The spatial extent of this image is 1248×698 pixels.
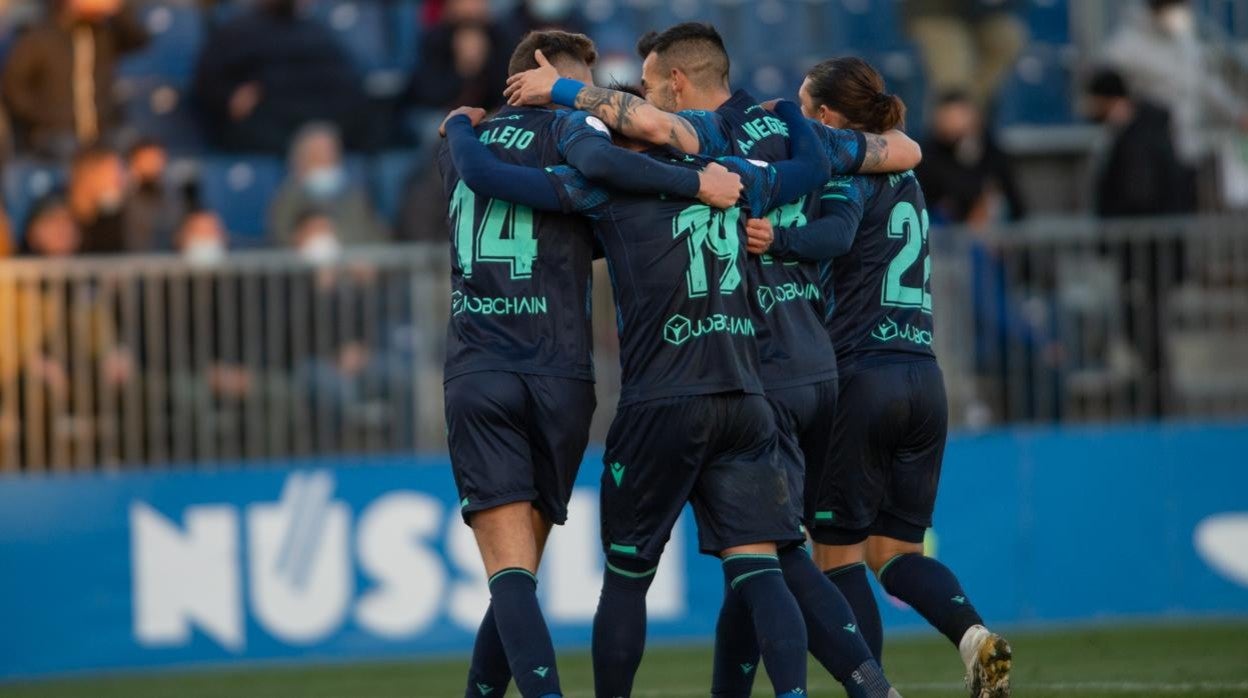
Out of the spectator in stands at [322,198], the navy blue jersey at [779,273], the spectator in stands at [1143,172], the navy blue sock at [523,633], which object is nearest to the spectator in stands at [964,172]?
the spectator in stands at [1143,172]

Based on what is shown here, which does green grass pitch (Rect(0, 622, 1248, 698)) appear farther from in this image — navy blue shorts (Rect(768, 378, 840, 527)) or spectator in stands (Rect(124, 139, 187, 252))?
spectator in stands (Rect(124, 139, 187, 252))

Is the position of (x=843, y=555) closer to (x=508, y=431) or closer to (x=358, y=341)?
(x=508, y=431)

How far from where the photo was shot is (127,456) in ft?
41.5

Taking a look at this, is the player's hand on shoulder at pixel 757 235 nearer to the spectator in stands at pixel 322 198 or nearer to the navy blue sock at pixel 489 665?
the navy blue sock at pixel 489 665

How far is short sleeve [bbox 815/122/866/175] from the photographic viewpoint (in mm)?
7668

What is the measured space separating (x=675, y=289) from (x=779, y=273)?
24.9 inches

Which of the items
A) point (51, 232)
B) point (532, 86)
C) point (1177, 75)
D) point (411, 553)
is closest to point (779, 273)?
point (532, 86)

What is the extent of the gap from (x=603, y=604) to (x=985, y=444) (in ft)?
22.0

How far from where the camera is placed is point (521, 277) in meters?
7.32

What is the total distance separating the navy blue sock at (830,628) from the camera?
721 centimetres

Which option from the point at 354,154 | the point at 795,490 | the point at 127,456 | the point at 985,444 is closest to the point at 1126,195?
the point at 985,444

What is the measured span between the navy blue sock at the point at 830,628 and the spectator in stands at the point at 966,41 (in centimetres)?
1002

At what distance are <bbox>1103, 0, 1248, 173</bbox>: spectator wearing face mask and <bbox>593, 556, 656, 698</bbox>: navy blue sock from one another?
10.6m

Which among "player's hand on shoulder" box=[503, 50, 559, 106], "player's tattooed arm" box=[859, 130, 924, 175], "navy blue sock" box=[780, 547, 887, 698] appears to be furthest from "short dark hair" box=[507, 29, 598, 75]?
"navy blue sock" box=[780, 547, 887, 698]
